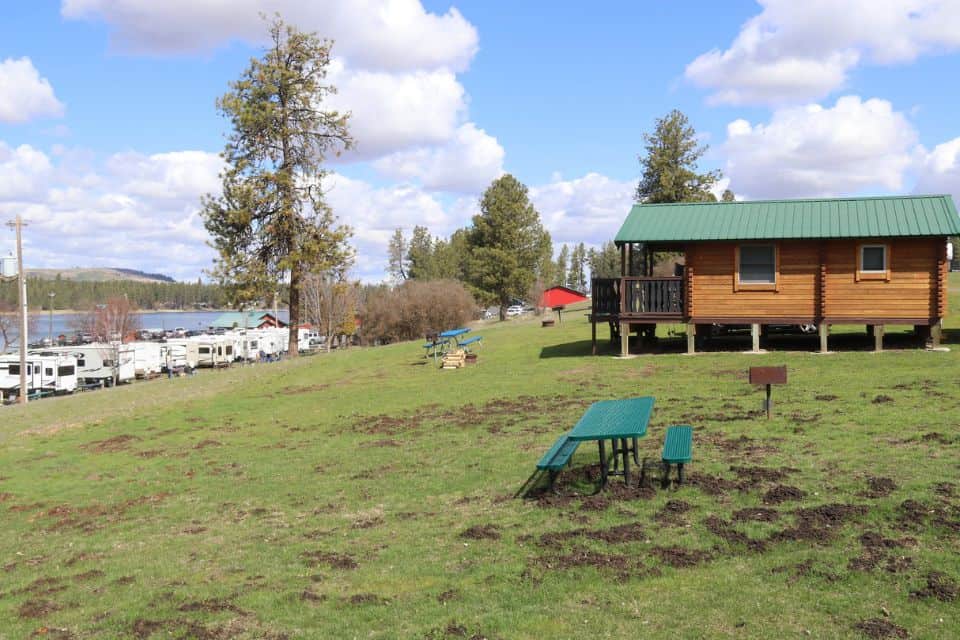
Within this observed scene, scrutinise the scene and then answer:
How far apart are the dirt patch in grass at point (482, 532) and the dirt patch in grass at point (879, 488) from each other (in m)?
4.24

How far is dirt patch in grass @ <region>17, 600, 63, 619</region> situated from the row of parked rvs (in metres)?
41.1

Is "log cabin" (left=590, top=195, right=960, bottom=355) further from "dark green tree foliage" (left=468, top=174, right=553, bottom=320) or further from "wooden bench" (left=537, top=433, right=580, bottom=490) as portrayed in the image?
"dark green tree foliage" (left=468, top=174, right=553, bottom=320)

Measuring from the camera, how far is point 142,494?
537 inches

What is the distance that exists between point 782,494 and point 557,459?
2758 mm

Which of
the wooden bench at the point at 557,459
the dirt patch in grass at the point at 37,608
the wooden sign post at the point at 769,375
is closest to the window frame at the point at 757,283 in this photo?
the wooden sign post at the point at 769,375

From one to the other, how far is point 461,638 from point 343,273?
1343 inches

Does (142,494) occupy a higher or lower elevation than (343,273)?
lower

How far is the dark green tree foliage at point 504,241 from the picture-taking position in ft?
211

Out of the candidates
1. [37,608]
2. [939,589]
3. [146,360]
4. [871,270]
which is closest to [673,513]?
[939,589]

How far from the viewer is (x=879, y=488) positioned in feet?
29.8

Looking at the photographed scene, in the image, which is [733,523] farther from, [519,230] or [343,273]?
[519,230]

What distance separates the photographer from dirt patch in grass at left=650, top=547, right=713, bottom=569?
758cm

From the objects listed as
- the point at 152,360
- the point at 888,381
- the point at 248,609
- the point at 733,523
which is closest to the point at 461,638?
the point at 248,609

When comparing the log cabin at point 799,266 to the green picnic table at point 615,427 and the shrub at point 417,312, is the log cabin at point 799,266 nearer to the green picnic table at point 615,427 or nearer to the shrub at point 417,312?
the green picnic table at point 615,427
